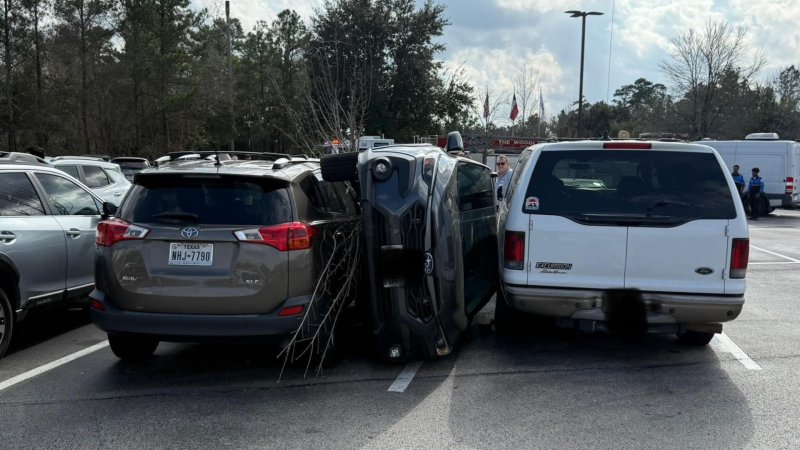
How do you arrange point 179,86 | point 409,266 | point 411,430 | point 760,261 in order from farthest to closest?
point 179,86
point 760,261
point 409,266
point 411,430

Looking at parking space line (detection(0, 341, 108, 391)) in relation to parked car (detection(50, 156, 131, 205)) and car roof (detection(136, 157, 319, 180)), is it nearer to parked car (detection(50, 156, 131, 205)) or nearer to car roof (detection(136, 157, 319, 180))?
car roof (detection(136, 157, 319, 180))

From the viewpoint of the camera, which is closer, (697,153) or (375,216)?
(375,216)

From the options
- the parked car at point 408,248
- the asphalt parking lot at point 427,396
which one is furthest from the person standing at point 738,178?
the parked car at point 408,248

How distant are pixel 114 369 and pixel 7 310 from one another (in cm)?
107

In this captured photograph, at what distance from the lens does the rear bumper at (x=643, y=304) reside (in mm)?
5262

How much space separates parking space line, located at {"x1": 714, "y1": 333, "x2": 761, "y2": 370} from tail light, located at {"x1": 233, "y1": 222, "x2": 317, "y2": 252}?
3.85m

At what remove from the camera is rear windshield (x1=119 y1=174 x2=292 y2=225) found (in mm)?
4859

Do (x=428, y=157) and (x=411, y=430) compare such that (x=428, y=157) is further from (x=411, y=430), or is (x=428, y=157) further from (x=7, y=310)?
(x=7, y=310)

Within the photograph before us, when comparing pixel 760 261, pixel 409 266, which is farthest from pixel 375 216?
pixel 760 261

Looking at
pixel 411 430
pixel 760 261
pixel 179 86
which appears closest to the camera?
pixel 411 430

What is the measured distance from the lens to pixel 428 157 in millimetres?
5398

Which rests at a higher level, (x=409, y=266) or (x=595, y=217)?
(x=595, y=217)

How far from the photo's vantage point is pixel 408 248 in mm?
5109

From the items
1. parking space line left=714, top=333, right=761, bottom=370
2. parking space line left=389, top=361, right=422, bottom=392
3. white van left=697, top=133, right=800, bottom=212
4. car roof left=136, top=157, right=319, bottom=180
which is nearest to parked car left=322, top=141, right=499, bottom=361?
parking space line left=389, top=361, right=422, bottom=392
